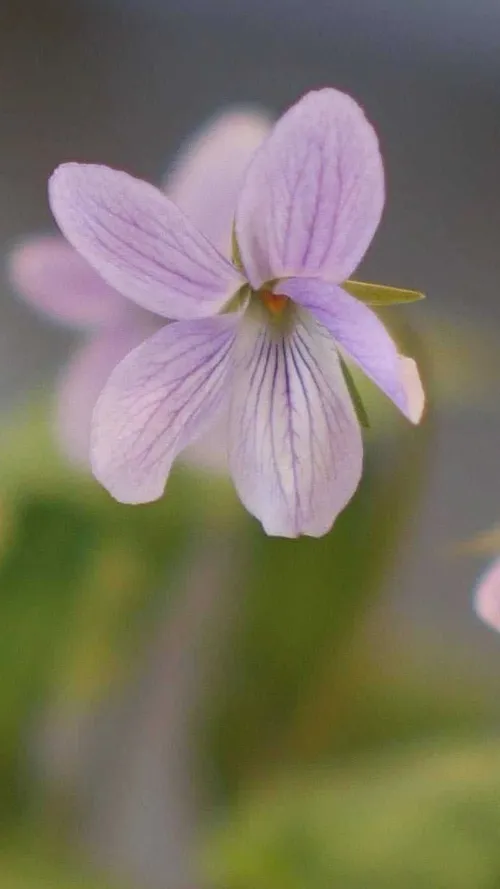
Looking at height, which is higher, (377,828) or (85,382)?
(85,382)

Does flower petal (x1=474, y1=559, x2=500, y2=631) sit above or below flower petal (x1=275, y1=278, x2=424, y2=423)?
below

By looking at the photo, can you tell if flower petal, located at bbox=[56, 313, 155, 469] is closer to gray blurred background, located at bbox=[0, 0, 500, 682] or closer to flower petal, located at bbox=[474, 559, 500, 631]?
gray blurred background, located at bbox=[0, 0, 500, 682]

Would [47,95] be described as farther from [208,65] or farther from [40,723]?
[40,723]

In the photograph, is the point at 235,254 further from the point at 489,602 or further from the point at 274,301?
the point at 489,602

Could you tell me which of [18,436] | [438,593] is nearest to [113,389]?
[18,436]

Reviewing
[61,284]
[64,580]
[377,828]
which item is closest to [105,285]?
[61,284]

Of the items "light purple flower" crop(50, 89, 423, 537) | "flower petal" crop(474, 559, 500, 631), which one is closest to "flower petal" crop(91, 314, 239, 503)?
"light purple flower" crop(50, 89, 423, 537)

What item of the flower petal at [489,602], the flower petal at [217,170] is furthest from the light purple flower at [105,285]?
the flower petal at [489,602]

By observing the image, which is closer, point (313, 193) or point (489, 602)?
point (313, 193)
